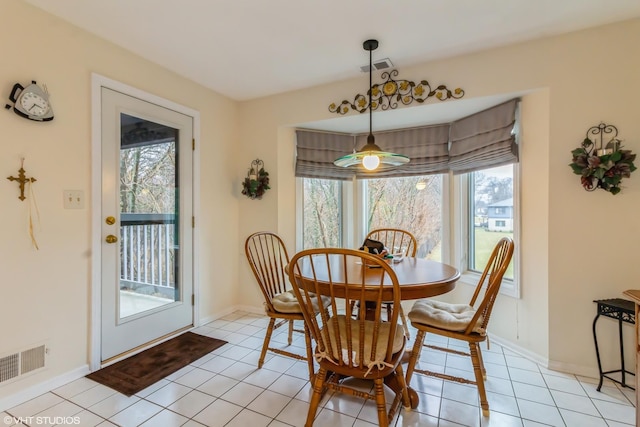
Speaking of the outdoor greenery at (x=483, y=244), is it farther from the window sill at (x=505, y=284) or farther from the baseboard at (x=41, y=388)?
the baseboard at (x=41, y=388)

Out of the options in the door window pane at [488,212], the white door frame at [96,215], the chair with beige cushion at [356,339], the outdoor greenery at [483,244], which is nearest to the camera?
the chair with beige cushion at [356,339]

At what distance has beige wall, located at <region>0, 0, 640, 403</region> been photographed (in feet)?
5.78

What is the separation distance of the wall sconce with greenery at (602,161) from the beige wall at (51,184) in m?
3.28

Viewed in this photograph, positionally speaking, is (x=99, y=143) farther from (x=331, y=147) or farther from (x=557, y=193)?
(x=557, y=193)

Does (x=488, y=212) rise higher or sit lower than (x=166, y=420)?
higher

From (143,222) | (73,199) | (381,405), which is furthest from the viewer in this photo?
(143,222)

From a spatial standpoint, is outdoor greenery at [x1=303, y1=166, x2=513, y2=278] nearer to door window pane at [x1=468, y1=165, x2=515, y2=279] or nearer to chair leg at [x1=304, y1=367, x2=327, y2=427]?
door window pane at [x1=468, y1=165, x2=515, y2=279]

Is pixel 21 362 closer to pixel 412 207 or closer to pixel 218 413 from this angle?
pixel 218 413

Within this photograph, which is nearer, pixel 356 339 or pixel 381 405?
pixel 381 405

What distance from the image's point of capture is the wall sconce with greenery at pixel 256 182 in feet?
10.2

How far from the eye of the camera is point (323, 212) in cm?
349

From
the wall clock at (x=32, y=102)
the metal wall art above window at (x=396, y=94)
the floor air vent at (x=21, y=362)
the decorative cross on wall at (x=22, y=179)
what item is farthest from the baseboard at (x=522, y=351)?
the wall clock at (x=32, y=102)

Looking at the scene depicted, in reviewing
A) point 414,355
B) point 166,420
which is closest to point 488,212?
point 414,355

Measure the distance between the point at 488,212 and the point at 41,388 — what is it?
141 inches
